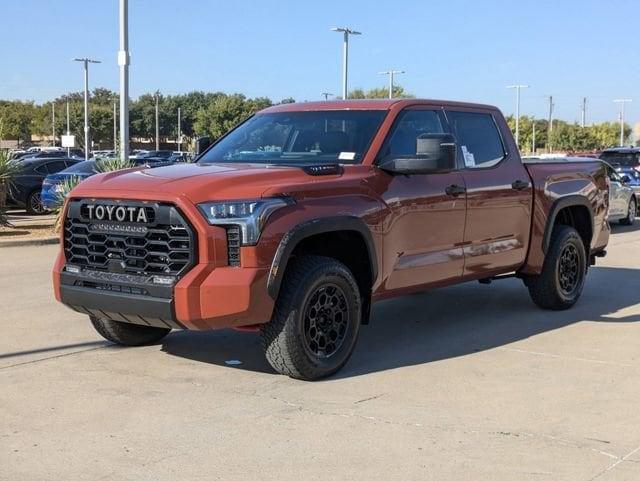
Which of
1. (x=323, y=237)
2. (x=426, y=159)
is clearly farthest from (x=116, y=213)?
(x=426, y=159)

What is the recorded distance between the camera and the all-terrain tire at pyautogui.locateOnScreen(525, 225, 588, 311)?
8.08 m

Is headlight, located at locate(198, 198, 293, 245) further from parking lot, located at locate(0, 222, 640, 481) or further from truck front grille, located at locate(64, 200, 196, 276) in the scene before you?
parking lot, located at locate(0, 222, 640, 481)

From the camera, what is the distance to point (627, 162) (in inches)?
901

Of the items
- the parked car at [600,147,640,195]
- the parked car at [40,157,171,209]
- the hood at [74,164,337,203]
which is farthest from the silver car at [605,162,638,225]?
the hood at [74,164,337,203]

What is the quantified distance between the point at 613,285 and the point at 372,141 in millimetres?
5454

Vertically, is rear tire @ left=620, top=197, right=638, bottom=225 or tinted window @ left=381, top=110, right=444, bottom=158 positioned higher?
tinted window @ left=381, top=110, right=444, bottom=158

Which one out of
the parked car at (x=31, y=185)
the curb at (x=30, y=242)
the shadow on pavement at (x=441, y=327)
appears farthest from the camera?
the parked car at (x=31, y=185)

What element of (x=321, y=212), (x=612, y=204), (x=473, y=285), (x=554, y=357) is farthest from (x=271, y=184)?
(x=612, y=204)

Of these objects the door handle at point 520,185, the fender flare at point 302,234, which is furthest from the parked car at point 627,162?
the fender flare at point 302,234

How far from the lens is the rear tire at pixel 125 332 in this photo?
6477mm

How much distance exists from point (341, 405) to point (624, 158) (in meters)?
20.2

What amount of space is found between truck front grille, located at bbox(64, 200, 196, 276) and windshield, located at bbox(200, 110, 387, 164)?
134 cm

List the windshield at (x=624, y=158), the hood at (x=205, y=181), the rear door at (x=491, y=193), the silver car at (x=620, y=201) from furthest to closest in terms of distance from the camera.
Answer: the windshield at (x=624, y=158), the silver car at (x=620, y=201), the rear door at (x=491, y=193), the hood at (x=205, y=181)

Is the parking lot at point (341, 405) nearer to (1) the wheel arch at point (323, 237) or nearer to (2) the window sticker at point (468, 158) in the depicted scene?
(1) the wheel arch at point (323, 237)
